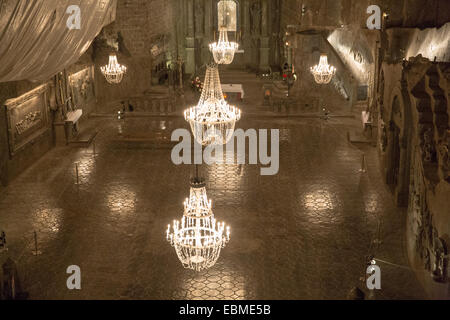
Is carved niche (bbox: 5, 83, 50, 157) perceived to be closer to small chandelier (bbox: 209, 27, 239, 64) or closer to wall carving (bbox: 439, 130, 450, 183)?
small chandelier (bbox: 209, 27, 239, 64)

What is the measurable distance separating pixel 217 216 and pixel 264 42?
19.5m

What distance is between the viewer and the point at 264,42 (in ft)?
101

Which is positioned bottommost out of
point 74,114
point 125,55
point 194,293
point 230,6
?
point 194,293

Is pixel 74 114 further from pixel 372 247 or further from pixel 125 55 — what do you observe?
pixel 372 247

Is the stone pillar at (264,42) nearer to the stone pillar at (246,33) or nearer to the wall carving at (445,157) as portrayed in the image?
the stone pillar at (246,33)

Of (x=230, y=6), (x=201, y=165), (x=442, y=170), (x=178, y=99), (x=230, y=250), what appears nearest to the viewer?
(x=442, y=170)

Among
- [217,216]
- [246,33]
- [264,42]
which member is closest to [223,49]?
[217,216]

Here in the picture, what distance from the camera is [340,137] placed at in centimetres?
1905

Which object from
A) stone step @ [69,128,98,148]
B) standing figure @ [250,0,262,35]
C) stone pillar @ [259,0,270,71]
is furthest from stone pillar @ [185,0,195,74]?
stone step @ [69,128,98,148]

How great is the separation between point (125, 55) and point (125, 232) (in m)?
13.4

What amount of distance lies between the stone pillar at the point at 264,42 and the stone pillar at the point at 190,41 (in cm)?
352

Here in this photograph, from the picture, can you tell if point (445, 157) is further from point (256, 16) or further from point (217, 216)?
point (256, 16)

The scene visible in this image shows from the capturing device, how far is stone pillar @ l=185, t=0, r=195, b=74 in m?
30.5

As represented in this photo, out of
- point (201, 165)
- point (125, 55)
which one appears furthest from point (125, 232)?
point (125, 55)
